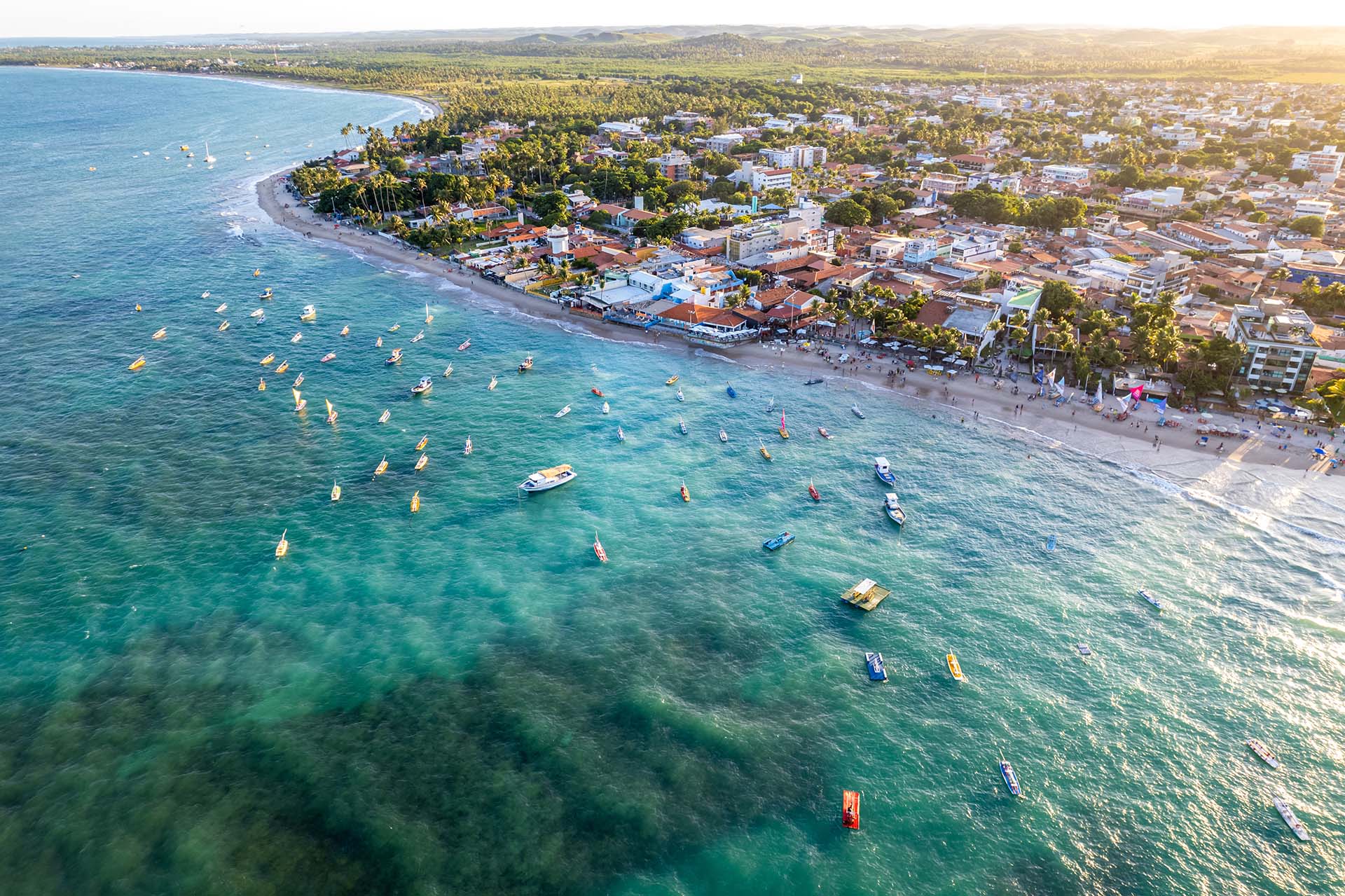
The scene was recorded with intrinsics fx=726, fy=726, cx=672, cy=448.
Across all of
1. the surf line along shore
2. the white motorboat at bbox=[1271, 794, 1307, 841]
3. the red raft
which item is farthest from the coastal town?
the red raft

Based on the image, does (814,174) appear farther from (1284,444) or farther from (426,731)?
(426,731)

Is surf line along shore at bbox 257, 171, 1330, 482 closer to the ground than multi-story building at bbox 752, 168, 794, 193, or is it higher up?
closer to the ground

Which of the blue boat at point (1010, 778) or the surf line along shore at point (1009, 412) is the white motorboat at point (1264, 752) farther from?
the surf line along shore at point (1009, 412)

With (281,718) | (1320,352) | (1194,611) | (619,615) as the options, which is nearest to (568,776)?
(619,615)

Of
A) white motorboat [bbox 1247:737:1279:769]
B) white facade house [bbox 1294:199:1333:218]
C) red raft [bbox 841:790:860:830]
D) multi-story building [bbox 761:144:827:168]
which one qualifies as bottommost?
white motorboat [bbox 1247:737:1279:769]

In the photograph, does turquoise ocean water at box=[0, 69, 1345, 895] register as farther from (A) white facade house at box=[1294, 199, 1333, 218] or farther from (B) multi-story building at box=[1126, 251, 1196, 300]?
(A) white facade house at box=[1294, 199, 1333, 218]

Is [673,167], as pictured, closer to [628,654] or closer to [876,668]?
[628,654]
